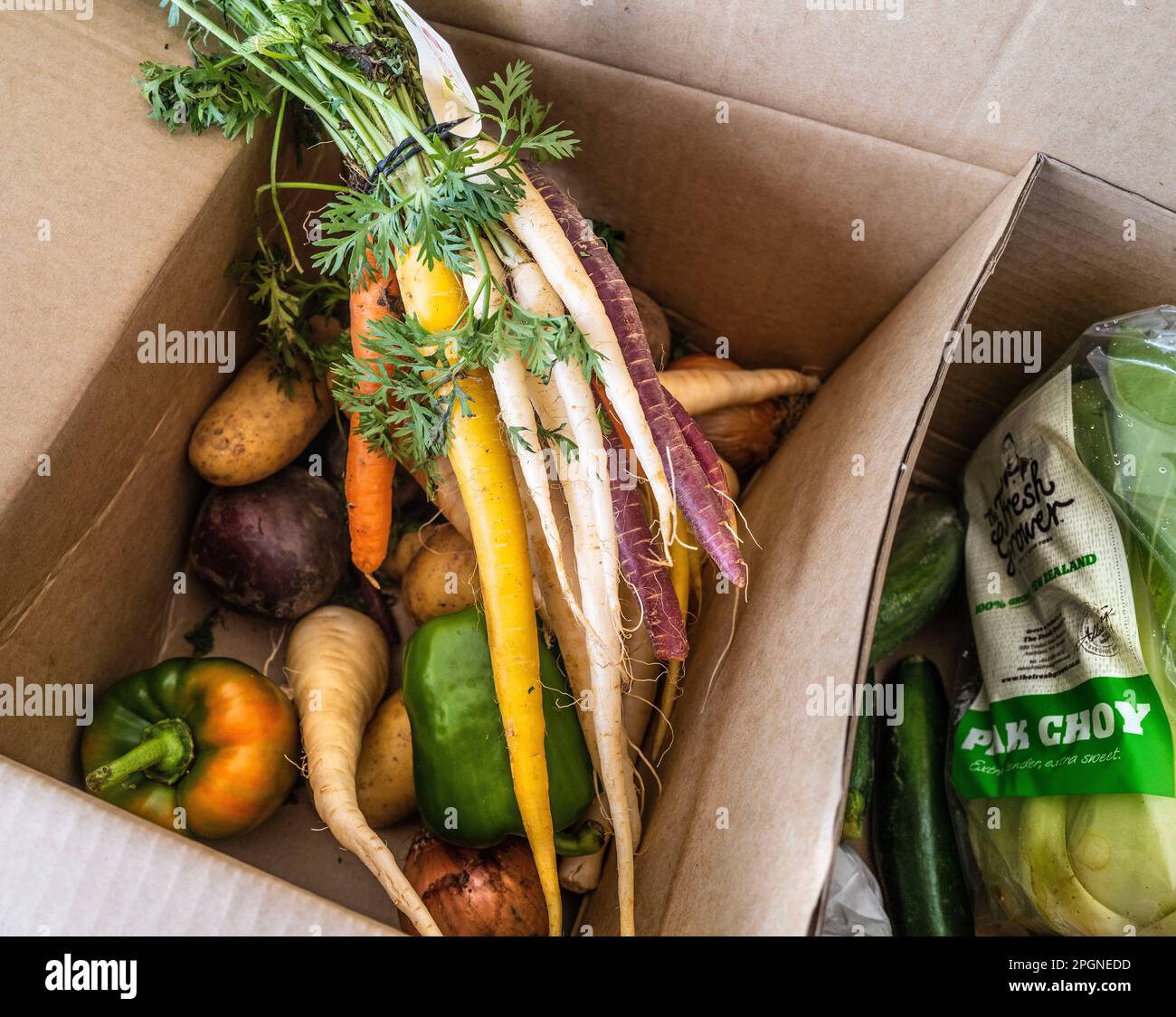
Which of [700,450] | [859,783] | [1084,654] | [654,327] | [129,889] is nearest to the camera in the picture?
[129,889]

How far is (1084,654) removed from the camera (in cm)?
93

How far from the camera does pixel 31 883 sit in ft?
2.20

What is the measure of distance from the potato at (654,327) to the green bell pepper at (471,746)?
1.55 feet

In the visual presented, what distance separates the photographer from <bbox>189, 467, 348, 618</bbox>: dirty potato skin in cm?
115

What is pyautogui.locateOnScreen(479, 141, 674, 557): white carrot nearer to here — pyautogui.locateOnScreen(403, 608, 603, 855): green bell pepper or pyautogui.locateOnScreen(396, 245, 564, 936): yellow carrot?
pyautogui.locateOnScreen(396, 245, 564, 936): yellow carrot

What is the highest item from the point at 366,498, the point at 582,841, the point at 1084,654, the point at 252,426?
the point at 252,426

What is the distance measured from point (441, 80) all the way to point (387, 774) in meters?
0.86

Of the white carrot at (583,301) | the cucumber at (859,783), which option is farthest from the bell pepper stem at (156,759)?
the cucumber at (859,783)

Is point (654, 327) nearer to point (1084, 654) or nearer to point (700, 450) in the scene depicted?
point (700, 450)

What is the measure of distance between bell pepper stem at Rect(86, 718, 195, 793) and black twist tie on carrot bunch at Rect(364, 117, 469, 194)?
70cm

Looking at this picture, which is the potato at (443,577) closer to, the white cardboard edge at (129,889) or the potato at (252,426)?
the potato at (252,426)

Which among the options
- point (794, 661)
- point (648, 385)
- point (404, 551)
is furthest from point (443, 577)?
point (794, 661)

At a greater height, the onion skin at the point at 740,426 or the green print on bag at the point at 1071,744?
the onion skin at the point at 740,426

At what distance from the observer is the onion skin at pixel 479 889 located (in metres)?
0.99
